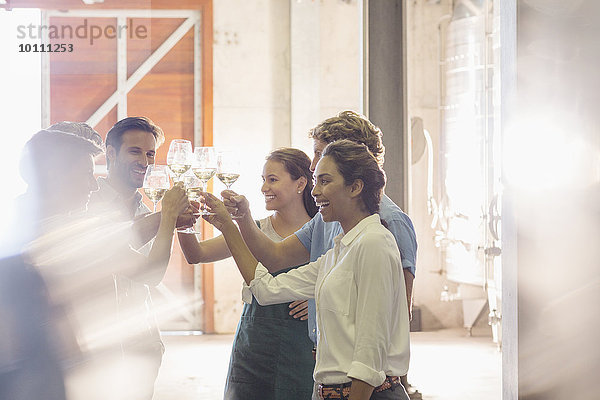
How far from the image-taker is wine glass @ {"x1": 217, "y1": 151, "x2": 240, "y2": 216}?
2607mm

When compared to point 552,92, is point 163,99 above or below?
above

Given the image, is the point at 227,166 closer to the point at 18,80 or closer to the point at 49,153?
the point at 49,153

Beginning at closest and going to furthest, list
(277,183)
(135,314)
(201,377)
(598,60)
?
(598,60), (135,314), (277,183), (201,377)

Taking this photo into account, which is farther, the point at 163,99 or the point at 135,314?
the point at 163,99

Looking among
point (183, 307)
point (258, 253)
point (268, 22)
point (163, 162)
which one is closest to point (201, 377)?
point (183, 307)

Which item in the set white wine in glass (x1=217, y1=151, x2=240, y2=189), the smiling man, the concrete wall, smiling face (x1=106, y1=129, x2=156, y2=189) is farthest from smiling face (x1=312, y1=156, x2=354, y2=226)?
the concrete wall

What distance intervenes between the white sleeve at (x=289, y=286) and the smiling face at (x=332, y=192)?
303 millimetres

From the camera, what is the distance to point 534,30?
2.53m

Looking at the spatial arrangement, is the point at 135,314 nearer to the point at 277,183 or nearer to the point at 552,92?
the point at 277,183

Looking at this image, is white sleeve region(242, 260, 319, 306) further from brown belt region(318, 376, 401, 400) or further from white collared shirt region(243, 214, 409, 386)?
brown belt region(318, 376, 401, 400)

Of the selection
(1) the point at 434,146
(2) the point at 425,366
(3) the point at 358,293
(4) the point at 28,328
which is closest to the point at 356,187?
(3) the point at 358,293

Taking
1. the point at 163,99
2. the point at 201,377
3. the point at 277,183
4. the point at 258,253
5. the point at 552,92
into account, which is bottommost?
the point at 201,377


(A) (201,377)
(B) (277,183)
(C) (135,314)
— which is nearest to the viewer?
(C) (135,314)

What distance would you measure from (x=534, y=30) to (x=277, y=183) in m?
1.17
